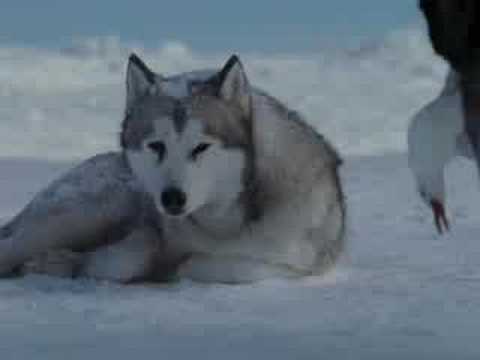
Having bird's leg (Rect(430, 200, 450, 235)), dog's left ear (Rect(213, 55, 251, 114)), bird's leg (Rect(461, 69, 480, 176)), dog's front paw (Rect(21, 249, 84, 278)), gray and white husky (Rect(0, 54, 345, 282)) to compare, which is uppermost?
bird's leg (Rect(461, 69, 480, 176))

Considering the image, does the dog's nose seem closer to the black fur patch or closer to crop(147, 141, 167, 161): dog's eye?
crop(147, 141, 167, 161): dog's eye

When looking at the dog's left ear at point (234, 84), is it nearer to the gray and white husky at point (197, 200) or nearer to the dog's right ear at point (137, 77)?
the gray and white husky at point (197, 200)

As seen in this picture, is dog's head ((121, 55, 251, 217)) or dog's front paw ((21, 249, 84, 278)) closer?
dog's head ((121, 55, 251, 217))

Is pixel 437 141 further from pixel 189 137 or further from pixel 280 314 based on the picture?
pixel 189 137

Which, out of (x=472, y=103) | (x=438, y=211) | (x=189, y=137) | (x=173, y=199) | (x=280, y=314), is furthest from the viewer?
(x=189, y=137)

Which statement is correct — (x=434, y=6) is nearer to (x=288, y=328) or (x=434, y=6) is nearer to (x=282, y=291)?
(x=288, y=328)

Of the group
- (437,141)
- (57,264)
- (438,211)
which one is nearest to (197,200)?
(57,264)

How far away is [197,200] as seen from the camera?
14.9ft

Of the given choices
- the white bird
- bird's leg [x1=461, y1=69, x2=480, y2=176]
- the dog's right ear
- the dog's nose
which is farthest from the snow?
the dog's right ear

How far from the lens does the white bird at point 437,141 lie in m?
2.91

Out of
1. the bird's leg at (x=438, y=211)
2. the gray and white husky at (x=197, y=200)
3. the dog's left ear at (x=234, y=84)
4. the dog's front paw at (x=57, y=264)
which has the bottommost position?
the dog's front paw at (x=57, y=264)

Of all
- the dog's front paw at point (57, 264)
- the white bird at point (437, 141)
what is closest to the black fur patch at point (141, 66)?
the dog's front paw at point (57, 264)

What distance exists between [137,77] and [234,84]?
1.16ft

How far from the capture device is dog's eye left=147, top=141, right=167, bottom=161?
4.54 meters
